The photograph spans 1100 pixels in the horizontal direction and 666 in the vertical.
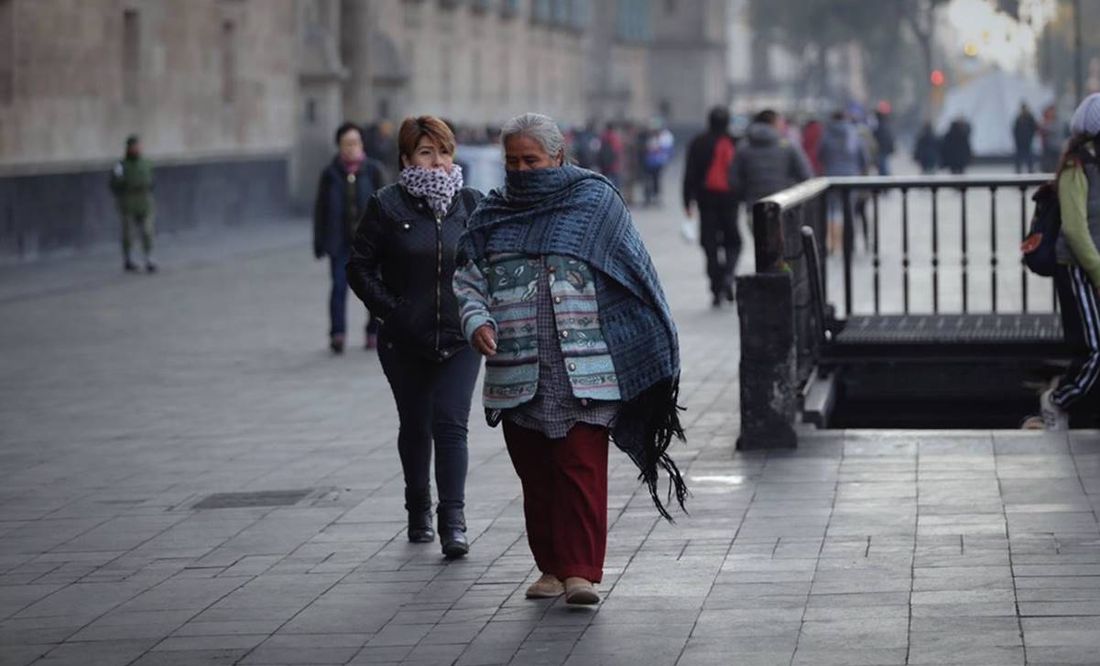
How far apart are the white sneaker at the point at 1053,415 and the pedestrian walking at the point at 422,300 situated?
415 cm

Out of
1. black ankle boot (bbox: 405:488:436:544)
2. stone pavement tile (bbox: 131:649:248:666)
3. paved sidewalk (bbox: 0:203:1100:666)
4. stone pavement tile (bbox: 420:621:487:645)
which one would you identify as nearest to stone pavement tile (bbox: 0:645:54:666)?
paved sidewalk (bbox: 0:203:1100:666)

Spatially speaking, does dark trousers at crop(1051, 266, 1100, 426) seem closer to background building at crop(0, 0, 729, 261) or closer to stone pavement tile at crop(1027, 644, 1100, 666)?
stone pavement tile at crop(1027, 644, 1100, 666)

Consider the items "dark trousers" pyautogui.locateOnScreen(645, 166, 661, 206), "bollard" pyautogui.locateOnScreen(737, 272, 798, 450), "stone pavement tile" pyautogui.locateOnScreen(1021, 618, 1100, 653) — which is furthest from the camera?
"dark trousers" pyautogui.locateOnScreen(645, 166, 661, 206)

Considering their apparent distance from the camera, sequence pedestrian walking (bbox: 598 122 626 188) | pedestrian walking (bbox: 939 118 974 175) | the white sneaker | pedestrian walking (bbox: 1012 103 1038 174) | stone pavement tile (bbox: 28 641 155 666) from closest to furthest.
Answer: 1. stone pavement tile (bbox: 28 641 155 666)
2. the white sneaker
3. pedestrian walking (bbox: 598 122 626 188)
4. pedestrian walking (bbox: 939 118 974 175)
5. pedestrian walking (bbox: 1012 103 1038 174)

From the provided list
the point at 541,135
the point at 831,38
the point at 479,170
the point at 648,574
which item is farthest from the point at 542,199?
the point at 831,38

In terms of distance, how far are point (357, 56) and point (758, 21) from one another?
6374 cm

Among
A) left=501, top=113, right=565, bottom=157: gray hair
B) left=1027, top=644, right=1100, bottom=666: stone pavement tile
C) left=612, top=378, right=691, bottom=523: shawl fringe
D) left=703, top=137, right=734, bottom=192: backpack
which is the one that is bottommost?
left=1027, top=644, right=1100, bottom=666: stone pavement tile

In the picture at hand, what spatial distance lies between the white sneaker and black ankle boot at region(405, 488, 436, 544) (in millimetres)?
4204

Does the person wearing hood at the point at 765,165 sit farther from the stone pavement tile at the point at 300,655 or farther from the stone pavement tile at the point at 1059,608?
the stone pavement tile at the point at 300,655

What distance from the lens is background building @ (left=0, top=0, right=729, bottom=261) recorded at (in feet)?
93.7

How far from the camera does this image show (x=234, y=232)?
35.0 meters

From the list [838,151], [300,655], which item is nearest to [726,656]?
[300,655]

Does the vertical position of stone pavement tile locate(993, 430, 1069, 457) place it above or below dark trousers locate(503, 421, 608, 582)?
below

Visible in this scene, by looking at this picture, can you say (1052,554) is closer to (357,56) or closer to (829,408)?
(829,408)
